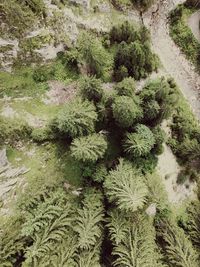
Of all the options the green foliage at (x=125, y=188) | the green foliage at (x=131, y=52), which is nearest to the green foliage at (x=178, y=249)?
the green foliage at (x=125, y=188)

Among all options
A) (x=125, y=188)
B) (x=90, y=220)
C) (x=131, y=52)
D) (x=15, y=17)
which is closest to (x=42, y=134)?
(x=90, y=220)

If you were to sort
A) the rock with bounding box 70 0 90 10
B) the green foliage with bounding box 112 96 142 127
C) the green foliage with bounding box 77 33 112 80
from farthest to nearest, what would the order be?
1. the rock with bounding box 70 0 90 10
2. the green foliage with bounding box 77 33 112 80
3. the green foliage with bounding box 112 96 142 127

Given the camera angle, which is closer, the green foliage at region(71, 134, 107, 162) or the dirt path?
the green foliage at region(71, 134, 107, 162)

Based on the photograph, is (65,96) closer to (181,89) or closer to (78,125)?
(78,125)

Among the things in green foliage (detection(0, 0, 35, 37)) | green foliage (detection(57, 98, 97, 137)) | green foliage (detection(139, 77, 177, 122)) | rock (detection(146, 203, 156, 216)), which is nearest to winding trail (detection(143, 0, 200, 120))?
green foliage (detection(139, 77, 177, 122))

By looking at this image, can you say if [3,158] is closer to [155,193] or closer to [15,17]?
[15,17]

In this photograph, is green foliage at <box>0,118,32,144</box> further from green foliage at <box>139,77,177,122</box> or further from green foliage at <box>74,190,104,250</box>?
green foliage at <box>139,77,177,122</box>

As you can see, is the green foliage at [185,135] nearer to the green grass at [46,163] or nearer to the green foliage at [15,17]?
the green grass at [46,163]
